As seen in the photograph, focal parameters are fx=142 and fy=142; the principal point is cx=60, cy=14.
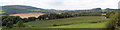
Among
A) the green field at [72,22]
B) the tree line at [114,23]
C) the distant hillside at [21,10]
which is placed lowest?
the green field at [72,22]

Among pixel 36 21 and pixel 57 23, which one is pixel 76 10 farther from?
pixel 36 21

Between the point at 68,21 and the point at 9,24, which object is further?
the point at 68,21

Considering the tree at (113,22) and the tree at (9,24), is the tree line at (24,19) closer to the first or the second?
the tree at (9,24)

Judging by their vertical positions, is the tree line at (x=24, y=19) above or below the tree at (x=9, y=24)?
above

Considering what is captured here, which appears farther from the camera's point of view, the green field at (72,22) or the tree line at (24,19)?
the tree line at (24,19)

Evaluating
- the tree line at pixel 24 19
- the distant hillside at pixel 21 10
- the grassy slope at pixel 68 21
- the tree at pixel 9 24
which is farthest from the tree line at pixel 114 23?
the tree at pixel 9 24

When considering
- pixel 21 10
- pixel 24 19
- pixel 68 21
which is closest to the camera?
pixel 21 10

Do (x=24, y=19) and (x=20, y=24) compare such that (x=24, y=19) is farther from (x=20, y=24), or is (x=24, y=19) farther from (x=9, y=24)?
(x=9, y=24)

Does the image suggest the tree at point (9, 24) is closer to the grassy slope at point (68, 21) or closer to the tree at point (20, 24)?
the tree at point (20, 24)

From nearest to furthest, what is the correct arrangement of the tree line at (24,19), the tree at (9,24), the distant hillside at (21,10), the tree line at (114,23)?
1. the tree line at (114,23)
2. the tree at (9,24)
3. the distant hillside at (21,10)
4. the tree line at (24,19)

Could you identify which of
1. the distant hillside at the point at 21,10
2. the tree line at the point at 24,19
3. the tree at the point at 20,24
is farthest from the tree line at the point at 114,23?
the tree at the point at 20,24

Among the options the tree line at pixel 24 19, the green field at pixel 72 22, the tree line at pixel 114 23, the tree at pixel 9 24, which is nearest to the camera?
the tree line at pixel 114 23

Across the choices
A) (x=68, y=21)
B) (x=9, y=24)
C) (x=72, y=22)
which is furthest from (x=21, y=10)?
(x=72, y=22)
